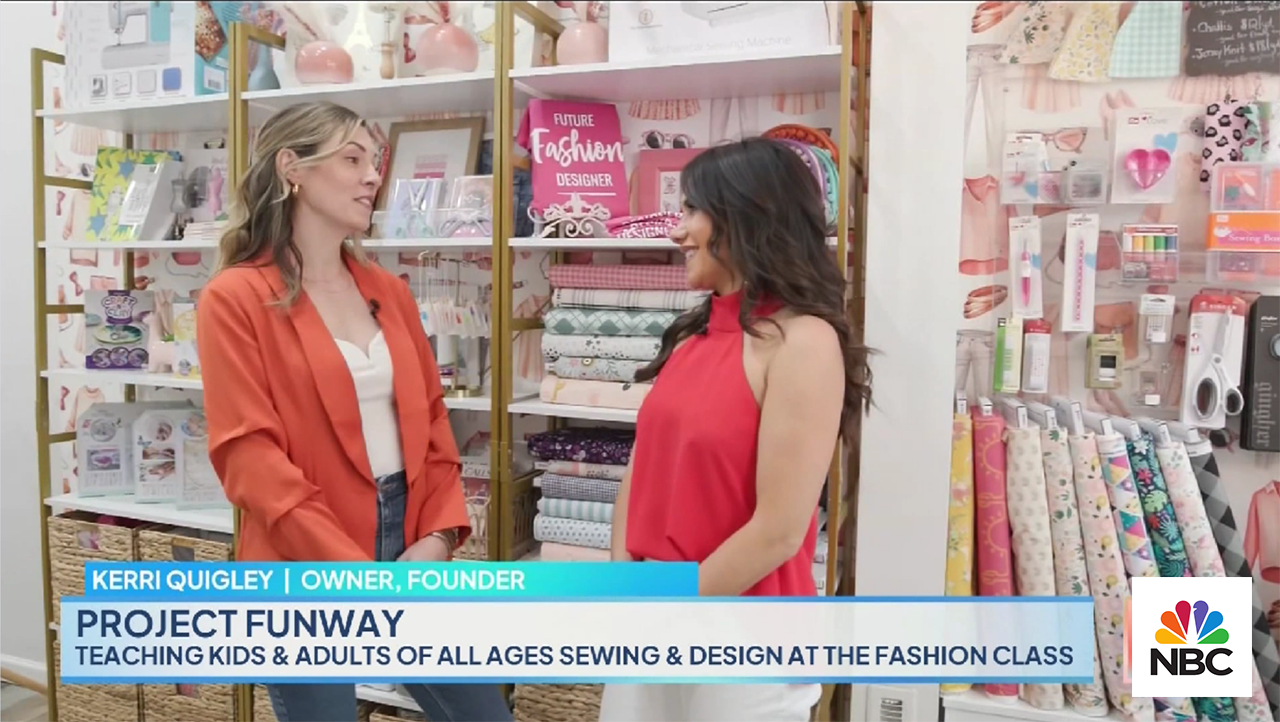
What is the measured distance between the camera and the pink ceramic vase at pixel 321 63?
200 cm

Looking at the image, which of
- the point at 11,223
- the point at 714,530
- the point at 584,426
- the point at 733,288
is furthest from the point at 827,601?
the point at 11,223

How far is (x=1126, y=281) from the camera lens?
171 centimetres

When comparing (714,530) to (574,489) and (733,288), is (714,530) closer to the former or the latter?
(733,288)

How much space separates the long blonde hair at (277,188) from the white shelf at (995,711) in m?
1.42

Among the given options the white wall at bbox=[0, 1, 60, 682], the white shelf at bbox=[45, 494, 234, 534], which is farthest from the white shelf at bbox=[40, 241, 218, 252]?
the white shelf at bbox=[45, 494, 234, 534]

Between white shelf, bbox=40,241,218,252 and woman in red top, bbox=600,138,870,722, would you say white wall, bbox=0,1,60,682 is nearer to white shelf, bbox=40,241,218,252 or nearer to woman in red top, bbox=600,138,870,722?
white shelf, bbox=40,241,218,252

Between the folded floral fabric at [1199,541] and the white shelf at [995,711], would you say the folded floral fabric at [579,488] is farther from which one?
the folded floral fabric at [1199,541]

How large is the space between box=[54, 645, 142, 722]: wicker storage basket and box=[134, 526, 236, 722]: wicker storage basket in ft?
0.14

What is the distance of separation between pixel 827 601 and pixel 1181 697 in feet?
2.73

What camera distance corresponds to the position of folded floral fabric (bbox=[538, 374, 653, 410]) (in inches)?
70.4

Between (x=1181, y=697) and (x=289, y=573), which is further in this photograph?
(x=1181, y=697)

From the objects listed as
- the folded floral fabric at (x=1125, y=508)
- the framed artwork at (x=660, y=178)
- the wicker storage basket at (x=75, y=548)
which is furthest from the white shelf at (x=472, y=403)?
the folded floral fabric at (x=1125, y=508)

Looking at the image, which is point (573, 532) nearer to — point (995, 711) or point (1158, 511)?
point (995, 711)

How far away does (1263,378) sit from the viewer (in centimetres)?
159
